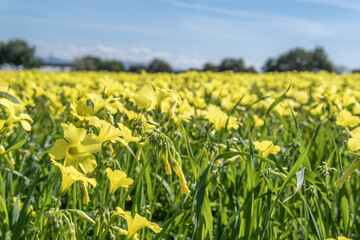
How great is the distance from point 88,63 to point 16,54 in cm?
2474

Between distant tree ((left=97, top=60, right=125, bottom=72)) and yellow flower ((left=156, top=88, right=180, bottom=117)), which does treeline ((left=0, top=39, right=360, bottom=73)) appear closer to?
distant tree ((left=97, top=60, right=125, bottom=72))

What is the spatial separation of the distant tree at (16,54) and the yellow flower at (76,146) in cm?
7687

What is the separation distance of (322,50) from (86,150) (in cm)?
7472

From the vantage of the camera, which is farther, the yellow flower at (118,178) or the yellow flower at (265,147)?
the yellow flower at (265,147)

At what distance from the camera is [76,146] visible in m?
1.21

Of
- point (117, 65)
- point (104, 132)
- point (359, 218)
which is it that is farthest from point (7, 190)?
point (117, 65)

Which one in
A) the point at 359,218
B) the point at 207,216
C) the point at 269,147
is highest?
the point at 269,147

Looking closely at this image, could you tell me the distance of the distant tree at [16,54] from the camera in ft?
238

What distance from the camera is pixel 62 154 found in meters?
1.17

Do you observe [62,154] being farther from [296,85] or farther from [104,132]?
[296,85]

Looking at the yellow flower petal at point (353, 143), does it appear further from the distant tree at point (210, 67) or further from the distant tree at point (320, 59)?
the distant tree at point (320, 59)

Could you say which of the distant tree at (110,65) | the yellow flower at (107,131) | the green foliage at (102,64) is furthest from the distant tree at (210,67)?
the yellow flower at (107,131)

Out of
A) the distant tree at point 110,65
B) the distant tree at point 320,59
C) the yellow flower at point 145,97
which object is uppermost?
the distant tree at point 320,59

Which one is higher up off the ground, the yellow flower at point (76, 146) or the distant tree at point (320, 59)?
the distant tree at point (320, 59)
